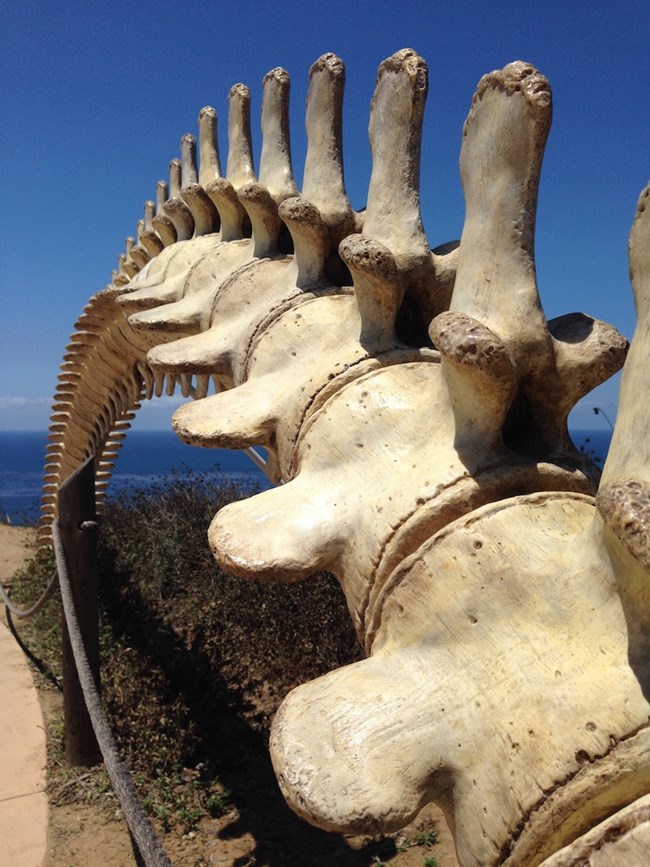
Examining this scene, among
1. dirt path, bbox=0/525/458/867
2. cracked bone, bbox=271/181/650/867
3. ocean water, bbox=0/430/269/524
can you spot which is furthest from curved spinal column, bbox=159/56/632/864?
dirt path, bbox=0/525/458/867

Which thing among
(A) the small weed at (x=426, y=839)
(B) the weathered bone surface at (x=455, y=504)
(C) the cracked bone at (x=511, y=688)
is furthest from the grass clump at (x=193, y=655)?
(C) the cracked bone at (x=511, y=688)

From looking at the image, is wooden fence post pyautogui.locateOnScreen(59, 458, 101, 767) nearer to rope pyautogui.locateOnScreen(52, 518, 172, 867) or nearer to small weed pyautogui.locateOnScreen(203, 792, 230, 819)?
small weed pyautogui.locateOnScreen(203, 792, 230, 819)

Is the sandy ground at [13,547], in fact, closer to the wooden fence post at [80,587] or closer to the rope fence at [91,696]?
the rope fence at [91,696]

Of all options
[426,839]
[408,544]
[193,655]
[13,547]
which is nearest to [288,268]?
[408,544]

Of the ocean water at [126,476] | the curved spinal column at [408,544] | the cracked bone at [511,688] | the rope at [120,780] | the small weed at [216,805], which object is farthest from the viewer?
the ocean water at [126,476]

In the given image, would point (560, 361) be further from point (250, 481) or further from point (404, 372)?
point (250, 481)

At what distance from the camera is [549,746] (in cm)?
111

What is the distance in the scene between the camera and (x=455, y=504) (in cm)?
140

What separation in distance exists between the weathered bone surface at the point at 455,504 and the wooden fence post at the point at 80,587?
1663mm

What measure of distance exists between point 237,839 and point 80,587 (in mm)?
1307

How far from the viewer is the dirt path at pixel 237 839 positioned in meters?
3.24

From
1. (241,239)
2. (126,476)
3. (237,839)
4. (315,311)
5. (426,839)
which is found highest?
(126,476)

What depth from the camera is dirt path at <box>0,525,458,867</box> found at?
10.6 feet

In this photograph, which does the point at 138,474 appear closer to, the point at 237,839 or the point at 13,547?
the point at 13,547
